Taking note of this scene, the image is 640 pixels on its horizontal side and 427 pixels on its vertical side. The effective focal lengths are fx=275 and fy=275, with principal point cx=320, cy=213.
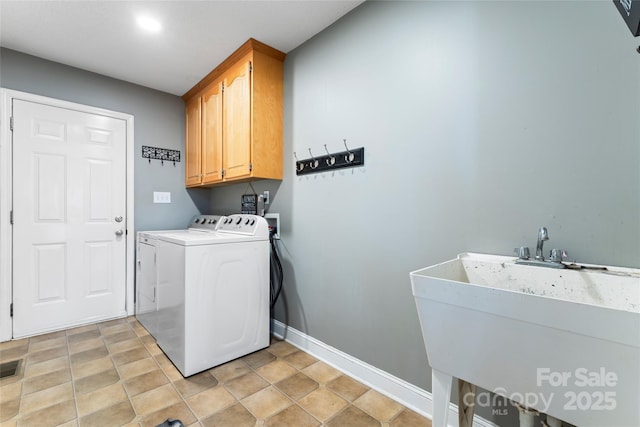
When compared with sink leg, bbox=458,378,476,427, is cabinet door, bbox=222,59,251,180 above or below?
above

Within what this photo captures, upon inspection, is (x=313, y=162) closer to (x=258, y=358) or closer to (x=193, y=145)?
(x=258, y=358)

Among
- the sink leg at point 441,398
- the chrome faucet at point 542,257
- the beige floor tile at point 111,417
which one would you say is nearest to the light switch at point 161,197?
the beige floor tile at point 111,417

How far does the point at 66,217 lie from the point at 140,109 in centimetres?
129

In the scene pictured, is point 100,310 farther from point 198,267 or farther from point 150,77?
point 150,77

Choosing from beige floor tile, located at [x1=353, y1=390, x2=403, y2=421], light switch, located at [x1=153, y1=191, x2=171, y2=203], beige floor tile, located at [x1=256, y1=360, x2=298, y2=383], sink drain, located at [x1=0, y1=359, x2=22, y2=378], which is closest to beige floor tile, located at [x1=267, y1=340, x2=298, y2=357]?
beige floor tile, located at [x1=256, y1=360, x2=298, y2=383]

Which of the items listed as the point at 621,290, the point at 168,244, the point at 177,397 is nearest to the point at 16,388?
the point at 177,397

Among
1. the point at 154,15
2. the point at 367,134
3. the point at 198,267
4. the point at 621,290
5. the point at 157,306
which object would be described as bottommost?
the point at 157,306

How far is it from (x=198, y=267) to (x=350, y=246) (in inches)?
40.2

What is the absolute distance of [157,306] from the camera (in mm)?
2207

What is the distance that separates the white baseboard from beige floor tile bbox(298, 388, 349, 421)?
23 cm

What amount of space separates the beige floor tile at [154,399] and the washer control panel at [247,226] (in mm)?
1096

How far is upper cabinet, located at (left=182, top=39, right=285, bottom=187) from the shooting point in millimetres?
2199

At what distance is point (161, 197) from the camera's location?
309cm

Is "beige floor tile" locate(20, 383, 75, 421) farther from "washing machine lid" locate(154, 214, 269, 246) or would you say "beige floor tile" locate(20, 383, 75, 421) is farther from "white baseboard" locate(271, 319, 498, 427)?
"white baseboard" locate(271, 319, 498, 427)
